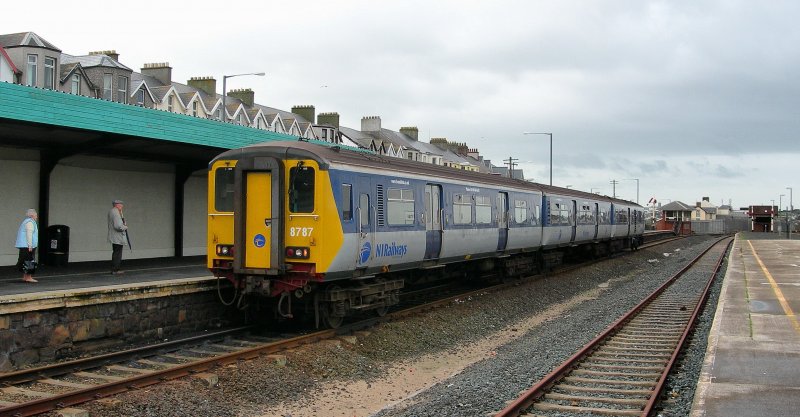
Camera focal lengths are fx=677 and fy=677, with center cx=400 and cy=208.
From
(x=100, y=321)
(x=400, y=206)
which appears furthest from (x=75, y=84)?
(x=100, y=321)

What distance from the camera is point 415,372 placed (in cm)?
1072

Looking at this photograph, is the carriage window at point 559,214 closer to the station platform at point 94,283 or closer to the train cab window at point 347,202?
the station platform at point 94,283

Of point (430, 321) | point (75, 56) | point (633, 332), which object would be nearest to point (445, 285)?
point (430, 321)

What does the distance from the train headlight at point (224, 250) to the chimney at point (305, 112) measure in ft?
156

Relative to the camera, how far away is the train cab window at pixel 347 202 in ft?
35.8

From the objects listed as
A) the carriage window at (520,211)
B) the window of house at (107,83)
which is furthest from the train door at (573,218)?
the window of house at (107,83)

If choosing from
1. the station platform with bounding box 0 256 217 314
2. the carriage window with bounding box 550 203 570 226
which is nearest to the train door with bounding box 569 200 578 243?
the carriage window with bounding box 550 203 570 226

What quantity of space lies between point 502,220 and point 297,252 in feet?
27.3

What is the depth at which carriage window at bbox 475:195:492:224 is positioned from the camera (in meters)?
16.0

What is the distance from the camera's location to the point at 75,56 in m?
41.6

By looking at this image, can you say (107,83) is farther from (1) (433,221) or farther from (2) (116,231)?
(1) (433,221)

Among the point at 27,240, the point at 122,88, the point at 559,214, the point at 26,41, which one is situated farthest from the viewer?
the point at 122,88

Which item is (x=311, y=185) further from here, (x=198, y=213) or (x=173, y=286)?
(x=198, y=213)

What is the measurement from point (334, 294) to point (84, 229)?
7481 millimetres
